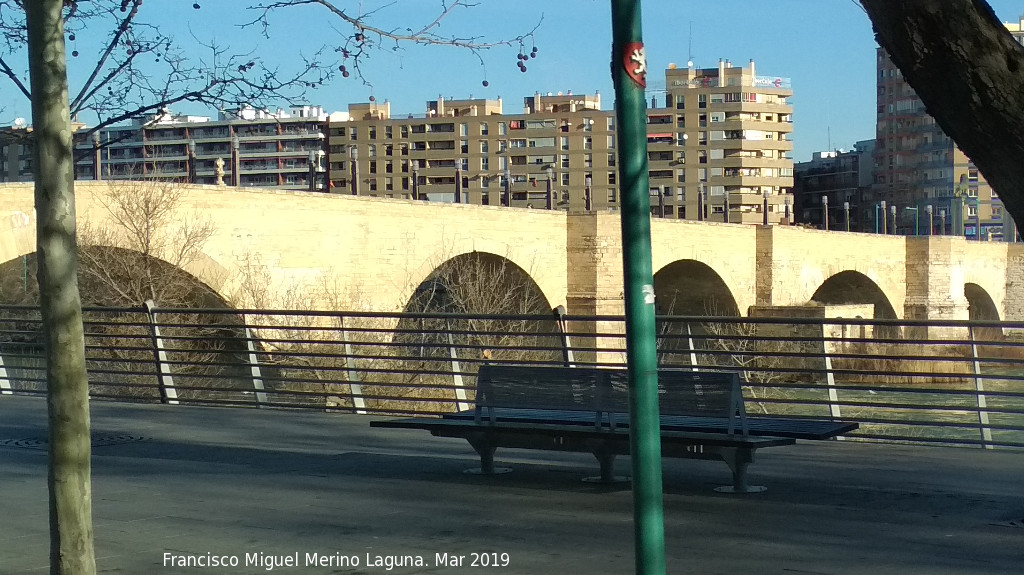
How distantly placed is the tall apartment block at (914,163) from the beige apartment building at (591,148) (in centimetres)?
976

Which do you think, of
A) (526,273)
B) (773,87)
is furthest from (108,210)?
(773,87)

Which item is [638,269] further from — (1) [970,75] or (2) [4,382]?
(2) [4,382]

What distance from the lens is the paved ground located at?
612 cm

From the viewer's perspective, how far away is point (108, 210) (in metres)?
31.5

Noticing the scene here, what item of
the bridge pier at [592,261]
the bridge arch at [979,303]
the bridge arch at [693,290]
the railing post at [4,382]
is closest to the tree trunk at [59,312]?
the railing post at [4,382]

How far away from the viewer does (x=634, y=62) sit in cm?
386

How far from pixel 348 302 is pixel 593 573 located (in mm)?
31793

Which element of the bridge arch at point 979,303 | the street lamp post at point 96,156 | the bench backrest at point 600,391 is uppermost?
the street lamp post at point 96,156

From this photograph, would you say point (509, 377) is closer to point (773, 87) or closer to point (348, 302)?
point (348, 302)

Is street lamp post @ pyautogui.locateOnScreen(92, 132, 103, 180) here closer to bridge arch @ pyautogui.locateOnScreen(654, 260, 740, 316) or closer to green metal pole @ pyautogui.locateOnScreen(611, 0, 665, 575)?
green metal pole @ pyautogui.locateOnScreen(611, 0, 665, 575)

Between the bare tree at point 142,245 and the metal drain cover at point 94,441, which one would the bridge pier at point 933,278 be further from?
the metal drain cover at point 94,441

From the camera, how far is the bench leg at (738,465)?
7734 millimetres

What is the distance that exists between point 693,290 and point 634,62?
54810mm

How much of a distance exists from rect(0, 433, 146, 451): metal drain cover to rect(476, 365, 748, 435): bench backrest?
383cm
